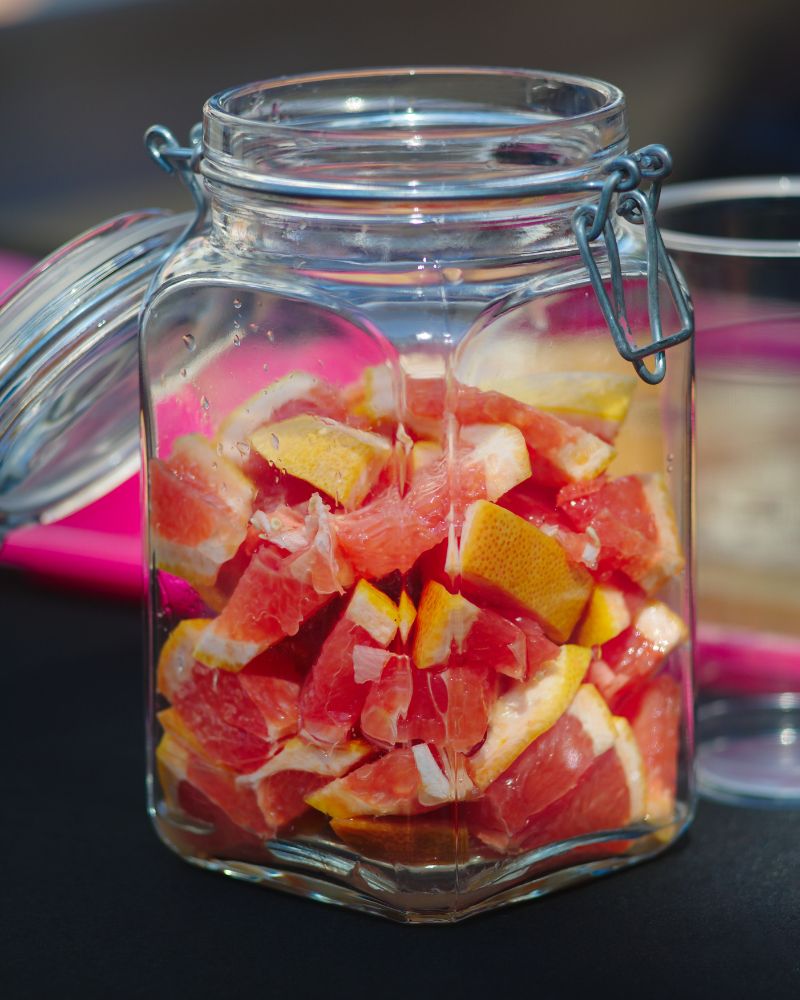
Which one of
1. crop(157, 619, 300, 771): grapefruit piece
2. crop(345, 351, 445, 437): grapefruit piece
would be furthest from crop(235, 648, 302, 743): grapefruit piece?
crop(345, 351, 445, 437): grapefruit piece

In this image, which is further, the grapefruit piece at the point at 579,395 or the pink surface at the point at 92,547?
the pink surface at the point at 92,547

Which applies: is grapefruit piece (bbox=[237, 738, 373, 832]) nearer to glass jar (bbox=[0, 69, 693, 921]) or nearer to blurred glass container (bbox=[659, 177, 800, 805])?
glass jar (bbox=[0, 69, 693, 921])

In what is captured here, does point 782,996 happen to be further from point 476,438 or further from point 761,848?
point 476,438

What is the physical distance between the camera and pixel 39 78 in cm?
279

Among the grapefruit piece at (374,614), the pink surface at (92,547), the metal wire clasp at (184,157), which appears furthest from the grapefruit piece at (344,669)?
the pink surface at (92,547)

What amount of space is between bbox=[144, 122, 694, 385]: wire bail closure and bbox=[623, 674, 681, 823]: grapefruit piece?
0.15m

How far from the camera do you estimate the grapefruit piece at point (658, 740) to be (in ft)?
2.23

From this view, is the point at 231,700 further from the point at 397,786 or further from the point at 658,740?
the point at 658,740

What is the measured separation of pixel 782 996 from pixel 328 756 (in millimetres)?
208

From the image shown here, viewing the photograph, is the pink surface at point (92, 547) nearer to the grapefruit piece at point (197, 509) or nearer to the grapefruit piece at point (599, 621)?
the grapefruit piece at point (197, 509)

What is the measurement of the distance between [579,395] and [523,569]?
87 millimetres

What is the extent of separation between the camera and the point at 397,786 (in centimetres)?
61

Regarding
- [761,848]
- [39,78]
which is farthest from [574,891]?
[39,78]

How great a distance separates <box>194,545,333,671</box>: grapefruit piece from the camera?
2.00 ft
